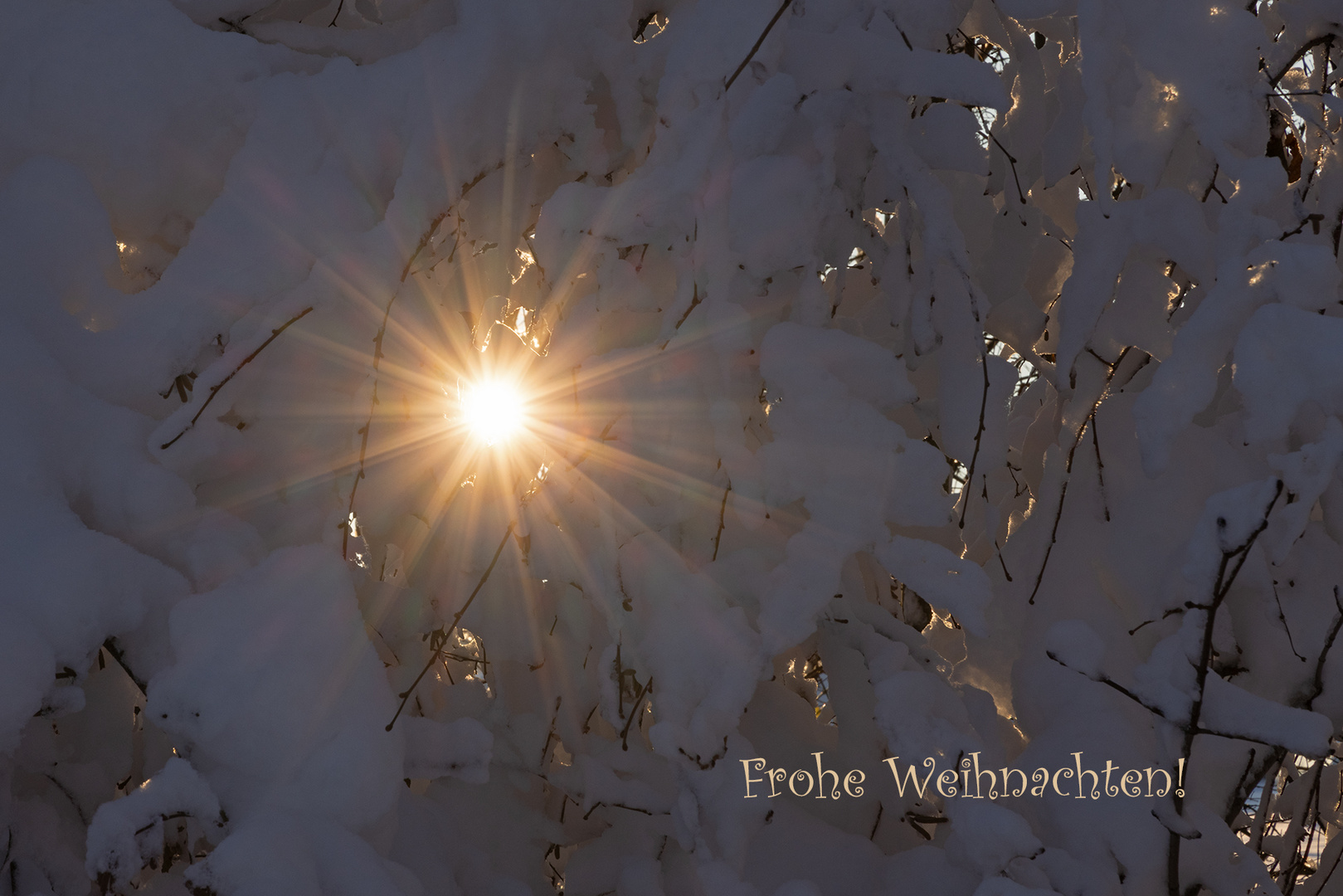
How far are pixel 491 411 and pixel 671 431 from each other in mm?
283

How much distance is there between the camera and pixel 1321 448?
0.76 m

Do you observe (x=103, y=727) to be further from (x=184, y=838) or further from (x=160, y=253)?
(x=160, y=253)

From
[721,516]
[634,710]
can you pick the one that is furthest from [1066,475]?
[634,710]

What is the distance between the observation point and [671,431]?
103 centimetres

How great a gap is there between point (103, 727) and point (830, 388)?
1.05m

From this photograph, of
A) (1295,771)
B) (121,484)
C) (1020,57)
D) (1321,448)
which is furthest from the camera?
(1295,771)

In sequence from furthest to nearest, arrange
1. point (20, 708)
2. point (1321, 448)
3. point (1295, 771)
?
point (1295, 771) → point (20, 708) → point (1321, 448)

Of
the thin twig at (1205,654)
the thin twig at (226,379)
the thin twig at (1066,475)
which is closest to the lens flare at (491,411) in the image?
the thin twig at (226,379)

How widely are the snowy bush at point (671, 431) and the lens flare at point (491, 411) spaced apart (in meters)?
0.01

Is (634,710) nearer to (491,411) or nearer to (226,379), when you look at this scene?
(491,411)

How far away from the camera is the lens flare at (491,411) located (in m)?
1.16

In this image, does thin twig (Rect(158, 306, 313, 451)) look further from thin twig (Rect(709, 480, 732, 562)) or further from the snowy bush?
thin twig (Rect(709, 480, 732, 562))

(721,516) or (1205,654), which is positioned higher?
(721,516)

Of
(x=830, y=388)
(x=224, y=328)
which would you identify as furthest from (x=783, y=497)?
(x=224, y=328)
